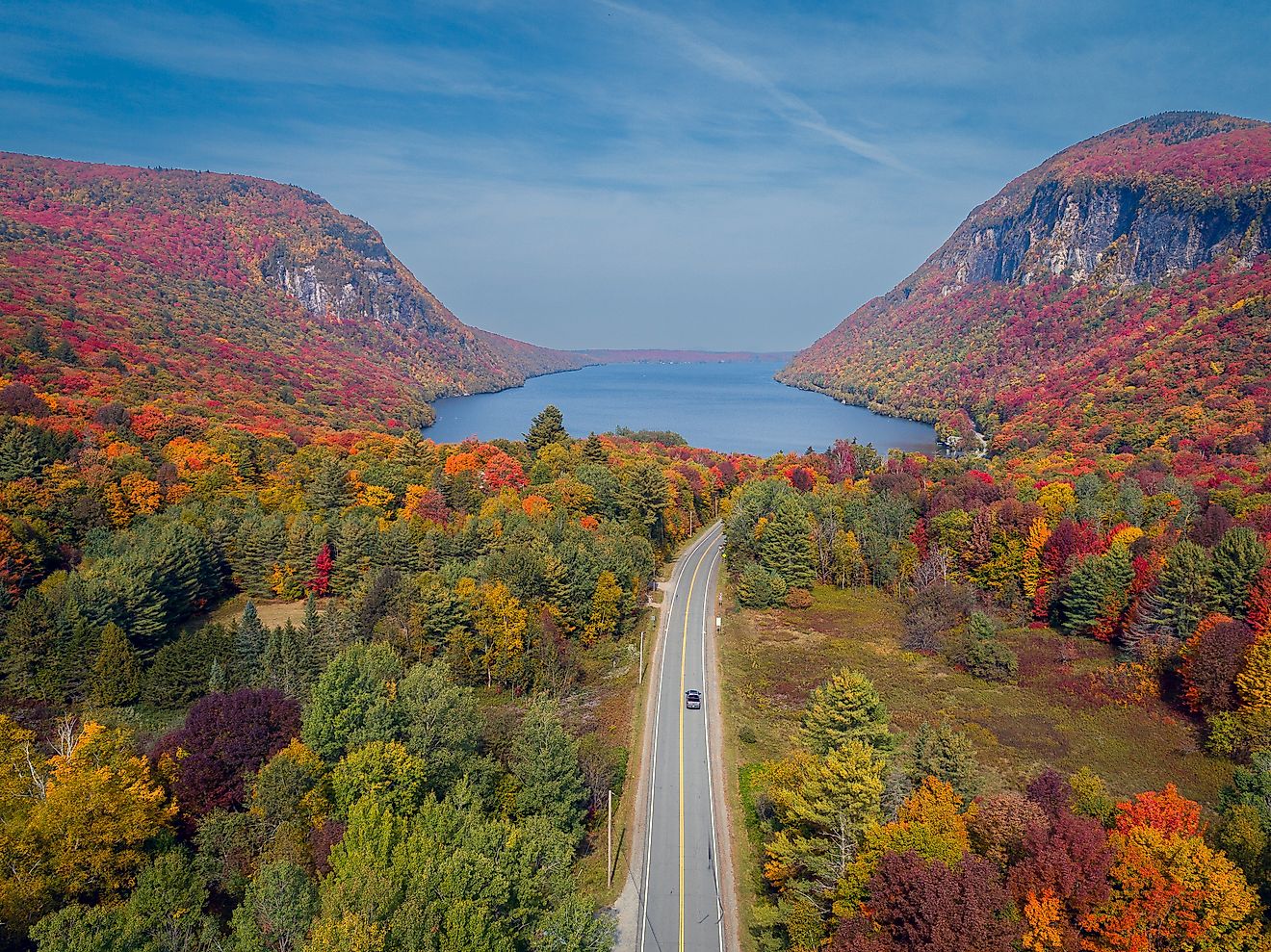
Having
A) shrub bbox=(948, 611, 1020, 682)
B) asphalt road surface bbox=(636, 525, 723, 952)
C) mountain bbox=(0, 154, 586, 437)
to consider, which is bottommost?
asphalt road surface bbox=(636, 525, 723, 952)

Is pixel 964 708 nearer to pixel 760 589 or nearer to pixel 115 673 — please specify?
pixel 760 589

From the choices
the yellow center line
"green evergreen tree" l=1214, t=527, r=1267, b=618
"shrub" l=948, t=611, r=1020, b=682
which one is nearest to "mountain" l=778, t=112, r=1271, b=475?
"green evergreen tree" l=1214, t=527, r=1267, b=618

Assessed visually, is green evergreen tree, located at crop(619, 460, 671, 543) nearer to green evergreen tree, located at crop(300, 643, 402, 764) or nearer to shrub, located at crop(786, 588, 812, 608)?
shrub, located at crop(786, 588, 812, 608)

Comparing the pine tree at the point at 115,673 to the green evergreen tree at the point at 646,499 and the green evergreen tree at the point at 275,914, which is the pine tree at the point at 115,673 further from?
the green evergreen tree at the point at 646,499

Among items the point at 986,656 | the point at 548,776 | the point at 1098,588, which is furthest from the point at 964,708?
the point at 548,776

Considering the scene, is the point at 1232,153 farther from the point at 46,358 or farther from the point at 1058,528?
the point at 46,358
